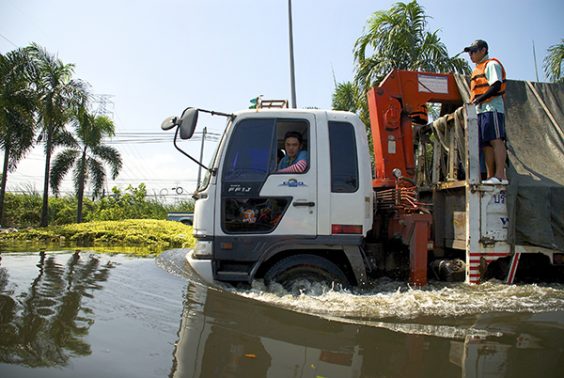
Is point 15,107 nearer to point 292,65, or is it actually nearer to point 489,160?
point 292,65

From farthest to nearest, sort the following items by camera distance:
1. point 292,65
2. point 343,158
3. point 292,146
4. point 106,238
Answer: point 292,65 < point 106,238 < point 292,146 < point 343,158

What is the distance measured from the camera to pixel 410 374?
2.67 m

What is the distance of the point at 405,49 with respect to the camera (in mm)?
12344

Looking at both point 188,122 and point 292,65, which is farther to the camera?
point 292,65

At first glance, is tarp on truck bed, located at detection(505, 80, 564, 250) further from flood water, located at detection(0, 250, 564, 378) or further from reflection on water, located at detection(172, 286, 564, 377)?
reflection on water, located at detection(172, 286, 564, 377)

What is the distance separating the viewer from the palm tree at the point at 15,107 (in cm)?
1527

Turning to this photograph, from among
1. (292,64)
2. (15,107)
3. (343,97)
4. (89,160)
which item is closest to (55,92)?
(15,107)

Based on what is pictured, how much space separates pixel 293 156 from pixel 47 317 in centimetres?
A: 267

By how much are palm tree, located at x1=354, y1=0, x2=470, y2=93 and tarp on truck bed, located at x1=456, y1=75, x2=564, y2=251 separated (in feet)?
22.8

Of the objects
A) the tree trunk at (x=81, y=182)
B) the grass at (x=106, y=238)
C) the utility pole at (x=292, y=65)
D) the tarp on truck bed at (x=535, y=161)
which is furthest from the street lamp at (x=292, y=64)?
the tree trunk at (x=81, y=182)

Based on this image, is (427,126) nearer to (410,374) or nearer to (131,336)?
(410,374)

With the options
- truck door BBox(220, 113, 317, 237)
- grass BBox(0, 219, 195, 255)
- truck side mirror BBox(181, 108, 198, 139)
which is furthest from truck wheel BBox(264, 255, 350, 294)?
grass BBox(0, 219, 195, 255)

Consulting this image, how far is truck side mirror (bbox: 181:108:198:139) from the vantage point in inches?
165

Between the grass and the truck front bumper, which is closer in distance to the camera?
the truck front bumper
